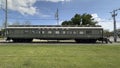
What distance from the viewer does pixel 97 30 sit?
48.6m

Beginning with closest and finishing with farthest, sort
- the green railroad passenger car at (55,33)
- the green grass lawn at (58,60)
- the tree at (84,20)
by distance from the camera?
the green grass lawn at (58,60) < the green railroad passenger car at (55,33) < the tree at (84,20)

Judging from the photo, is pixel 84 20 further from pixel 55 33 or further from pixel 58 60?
pixel 58 60

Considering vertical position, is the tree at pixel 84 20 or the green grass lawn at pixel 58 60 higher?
the tree at pixel 84 20

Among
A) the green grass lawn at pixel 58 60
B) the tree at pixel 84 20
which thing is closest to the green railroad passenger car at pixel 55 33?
the green grass lawn at pixel 58 60

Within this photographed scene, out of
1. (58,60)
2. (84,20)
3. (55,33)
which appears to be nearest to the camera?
(58,60)

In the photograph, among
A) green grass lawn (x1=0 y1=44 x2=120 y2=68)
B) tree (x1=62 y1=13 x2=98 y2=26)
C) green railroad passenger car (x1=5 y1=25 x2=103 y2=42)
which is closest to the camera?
green grass lawn (x1=0 y1=44 x2=120 y2=68)

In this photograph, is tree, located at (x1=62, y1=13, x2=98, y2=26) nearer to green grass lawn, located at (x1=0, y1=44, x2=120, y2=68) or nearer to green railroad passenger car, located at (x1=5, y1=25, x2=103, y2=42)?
green railroad passenger car, located at (x1=5, y1=25, x2=103, y2=42)

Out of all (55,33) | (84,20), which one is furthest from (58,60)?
(84,20)

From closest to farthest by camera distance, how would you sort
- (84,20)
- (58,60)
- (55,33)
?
(58,60), (55,33), (84,20)

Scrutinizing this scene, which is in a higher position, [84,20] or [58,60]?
[84,20]

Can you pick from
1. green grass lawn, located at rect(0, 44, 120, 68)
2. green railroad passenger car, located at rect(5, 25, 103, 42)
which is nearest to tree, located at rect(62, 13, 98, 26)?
green railroad passenger car, located at rect(5, 25, 103, 42)

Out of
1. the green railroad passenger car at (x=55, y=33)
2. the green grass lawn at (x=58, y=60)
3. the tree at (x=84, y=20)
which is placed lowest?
the green grass lawn at (x=58, y=60)

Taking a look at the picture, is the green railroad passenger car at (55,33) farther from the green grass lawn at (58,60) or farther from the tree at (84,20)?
the tree at (84,20)

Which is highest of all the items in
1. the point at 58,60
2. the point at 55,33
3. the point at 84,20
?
the point at 84,20
